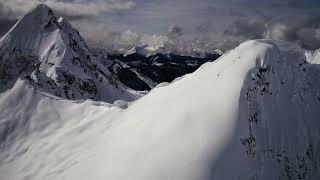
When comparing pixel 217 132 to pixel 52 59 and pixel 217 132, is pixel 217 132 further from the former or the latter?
pixel 52 59

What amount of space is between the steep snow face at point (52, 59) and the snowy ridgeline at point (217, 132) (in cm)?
8132

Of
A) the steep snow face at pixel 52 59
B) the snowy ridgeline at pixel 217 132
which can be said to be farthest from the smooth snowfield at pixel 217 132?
the steep snow face at pixel 52 59

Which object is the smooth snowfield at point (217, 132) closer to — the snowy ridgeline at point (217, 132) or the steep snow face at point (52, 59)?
the snowy ridgeline at point (217, 132)

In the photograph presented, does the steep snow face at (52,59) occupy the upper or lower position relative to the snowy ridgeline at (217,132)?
lower

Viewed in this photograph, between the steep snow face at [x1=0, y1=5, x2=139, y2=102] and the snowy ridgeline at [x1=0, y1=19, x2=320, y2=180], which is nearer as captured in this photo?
the snowy ridgeline at [x1=0, y1=19, x2=320, y2=180]

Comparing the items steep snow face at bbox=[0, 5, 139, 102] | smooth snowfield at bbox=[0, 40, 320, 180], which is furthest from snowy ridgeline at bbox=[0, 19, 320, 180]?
steep snow face at bbox=[0, 5, 139, 102]

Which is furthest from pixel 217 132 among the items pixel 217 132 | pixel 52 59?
pixel 52 59

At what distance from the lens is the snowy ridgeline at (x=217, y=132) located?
92.2 ft

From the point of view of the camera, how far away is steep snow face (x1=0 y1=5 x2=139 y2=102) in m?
137

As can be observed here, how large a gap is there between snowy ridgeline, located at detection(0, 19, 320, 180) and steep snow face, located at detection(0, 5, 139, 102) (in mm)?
81321

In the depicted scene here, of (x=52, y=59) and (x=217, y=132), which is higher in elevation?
(x=217, y=132)

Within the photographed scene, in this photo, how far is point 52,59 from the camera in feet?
509

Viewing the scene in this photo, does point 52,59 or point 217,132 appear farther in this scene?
point 52,59

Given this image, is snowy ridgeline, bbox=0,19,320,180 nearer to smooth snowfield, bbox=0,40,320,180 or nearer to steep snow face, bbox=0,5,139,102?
smooth snowfield, bbox=0,40,320,180
